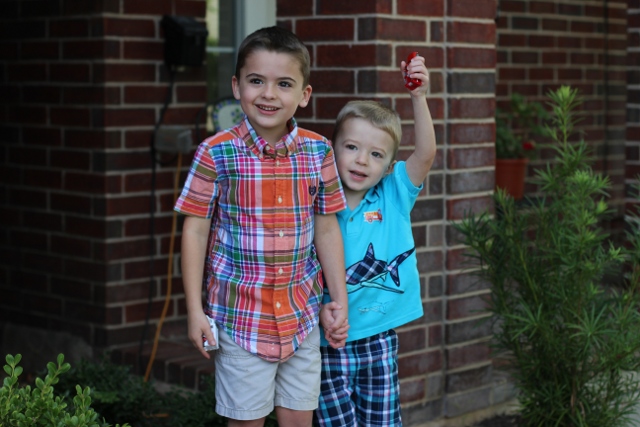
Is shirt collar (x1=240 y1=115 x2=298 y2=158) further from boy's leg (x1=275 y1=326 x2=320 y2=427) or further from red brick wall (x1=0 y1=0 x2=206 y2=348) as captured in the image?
red brick wall (x1=0 y1=0 x2=206 y2=348)

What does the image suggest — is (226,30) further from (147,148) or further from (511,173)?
(511,173)

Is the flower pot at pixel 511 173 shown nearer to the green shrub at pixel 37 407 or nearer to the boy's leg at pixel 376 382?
the boy's leg at pixel 376 382

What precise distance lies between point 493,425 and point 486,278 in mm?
882

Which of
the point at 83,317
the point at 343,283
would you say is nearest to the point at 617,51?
the point at 83,317

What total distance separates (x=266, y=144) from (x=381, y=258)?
1.75ft

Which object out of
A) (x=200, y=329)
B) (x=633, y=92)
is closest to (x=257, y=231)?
(x=200, y=329)

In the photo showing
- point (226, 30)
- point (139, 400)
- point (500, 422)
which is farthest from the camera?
point (226, 30)

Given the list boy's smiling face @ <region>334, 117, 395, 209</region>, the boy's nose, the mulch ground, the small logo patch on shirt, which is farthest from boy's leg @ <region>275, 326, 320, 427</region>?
the mulch ground

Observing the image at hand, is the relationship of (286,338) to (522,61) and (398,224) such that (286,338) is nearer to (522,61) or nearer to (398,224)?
(398,224)

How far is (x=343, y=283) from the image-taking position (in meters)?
3.36

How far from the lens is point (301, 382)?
3.33 m

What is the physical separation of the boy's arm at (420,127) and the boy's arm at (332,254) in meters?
0.31

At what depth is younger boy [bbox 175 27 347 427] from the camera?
3197 mm

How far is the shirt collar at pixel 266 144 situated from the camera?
3.23m
